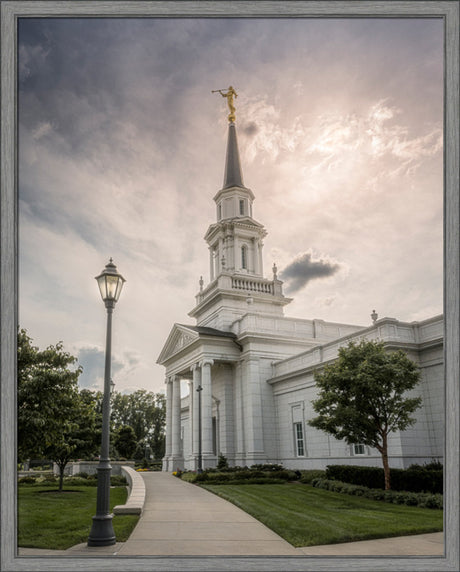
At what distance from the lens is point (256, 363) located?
32.2 m

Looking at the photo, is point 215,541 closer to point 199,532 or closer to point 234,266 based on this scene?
point 199,532

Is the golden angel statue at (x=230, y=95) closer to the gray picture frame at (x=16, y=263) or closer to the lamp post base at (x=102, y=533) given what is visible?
the gray picture frame at (x=16, y=263)

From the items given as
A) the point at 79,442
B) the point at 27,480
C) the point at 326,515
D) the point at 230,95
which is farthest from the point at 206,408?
the point at 230,95

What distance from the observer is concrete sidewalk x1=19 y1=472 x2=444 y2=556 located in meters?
7.23

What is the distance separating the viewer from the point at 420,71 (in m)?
7.03

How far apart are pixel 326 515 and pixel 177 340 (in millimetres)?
26432

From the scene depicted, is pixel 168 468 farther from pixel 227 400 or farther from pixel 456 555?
pixel 456 555

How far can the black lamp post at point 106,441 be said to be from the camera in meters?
8.50

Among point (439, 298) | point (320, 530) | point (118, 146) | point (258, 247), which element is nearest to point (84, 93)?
point (118, 146)

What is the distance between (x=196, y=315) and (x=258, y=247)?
7987 mm

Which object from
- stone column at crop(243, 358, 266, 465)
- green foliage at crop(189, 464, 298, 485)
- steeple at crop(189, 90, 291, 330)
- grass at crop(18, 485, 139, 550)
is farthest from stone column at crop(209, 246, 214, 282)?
grass at crop(18, 485, 139, 550)

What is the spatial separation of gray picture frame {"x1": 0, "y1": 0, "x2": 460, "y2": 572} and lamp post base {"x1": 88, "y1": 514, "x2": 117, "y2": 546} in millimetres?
2782

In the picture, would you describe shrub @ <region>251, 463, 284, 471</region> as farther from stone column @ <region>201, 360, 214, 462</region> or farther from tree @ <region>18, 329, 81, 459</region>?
tree @ <region>18, 329, 81, 459</region>

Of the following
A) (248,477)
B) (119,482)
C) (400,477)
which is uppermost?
(400,477)
